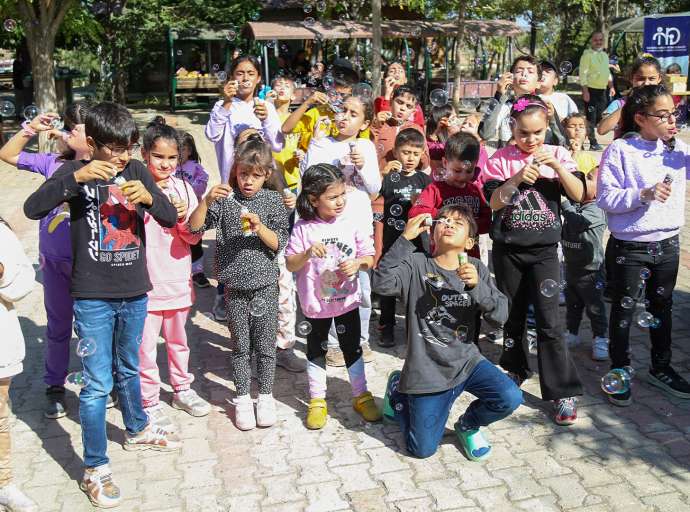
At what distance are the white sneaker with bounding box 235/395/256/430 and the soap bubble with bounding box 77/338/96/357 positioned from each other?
109 cm

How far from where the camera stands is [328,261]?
14.3ft

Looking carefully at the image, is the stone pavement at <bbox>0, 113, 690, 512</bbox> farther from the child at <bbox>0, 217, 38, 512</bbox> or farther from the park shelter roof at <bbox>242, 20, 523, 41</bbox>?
the park shelter roof at <bbox>242, 20, 523, 41</bbox>

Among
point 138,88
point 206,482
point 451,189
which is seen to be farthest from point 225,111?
point 138,88

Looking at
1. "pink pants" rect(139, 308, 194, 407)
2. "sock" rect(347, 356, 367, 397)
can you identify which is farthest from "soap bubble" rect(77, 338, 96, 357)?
"sock" rect(347, 356, 367, 397)

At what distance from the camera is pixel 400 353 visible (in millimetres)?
5473

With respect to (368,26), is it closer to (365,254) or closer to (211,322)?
(211,322)

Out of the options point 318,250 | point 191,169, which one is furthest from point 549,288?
point 191,169

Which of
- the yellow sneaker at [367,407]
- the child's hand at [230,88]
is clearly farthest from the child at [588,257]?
the child's hand at [230,88]

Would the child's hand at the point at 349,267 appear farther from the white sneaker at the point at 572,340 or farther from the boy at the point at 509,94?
the white sneaker at the point at 572,340

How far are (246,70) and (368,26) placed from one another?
15995 millimetres

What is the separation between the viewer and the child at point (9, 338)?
3.49 meters

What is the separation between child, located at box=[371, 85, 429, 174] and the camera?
226 inches

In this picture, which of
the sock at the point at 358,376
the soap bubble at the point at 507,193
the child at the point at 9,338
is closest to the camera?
the child at the point at 9,338

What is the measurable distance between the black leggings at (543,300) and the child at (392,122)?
1.59 m
